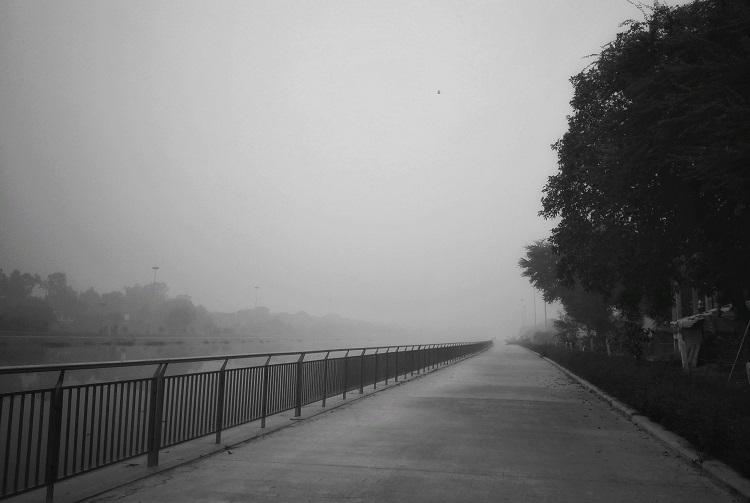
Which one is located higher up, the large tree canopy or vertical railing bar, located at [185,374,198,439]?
the large tree canopy

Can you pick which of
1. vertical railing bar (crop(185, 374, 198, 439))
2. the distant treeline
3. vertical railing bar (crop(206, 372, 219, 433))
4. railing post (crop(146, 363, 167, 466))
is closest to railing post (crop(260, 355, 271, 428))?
vertical railing bar (crop(206, 372, 219, 433))

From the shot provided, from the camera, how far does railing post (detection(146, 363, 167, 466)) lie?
684cm

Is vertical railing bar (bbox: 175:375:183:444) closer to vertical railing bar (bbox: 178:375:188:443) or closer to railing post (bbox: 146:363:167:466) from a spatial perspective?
vertical railing bar (bbox: 178:375:188:443)

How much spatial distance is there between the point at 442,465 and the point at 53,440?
449 centimetres

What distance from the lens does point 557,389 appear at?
17859 millimetres

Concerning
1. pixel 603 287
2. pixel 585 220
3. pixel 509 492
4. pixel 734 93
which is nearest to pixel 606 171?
pixel 585 220

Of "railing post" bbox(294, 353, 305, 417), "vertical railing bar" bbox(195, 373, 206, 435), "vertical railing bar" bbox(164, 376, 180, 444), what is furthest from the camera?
"railing post" bbox(294, 353, 305, 417)

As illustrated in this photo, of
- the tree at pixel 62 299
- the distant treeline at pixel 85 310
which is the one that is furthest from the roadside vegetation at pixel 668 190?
the tree at pixel 62 299

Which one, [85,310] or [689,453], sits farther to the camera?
[85,310]

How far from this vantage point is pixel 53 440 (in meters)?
5.44

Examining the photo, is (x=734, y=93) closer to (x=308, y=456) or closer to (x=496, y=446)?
(x=496, y=446)

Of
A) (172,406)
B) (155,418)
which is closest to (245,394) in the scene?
(172,406)

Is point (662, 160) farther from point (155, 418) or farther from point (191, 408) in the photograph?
point (155, 418)

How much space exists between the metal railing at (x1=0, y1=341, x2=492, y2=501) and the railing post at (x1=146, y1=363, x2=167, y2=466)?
0.01 m
